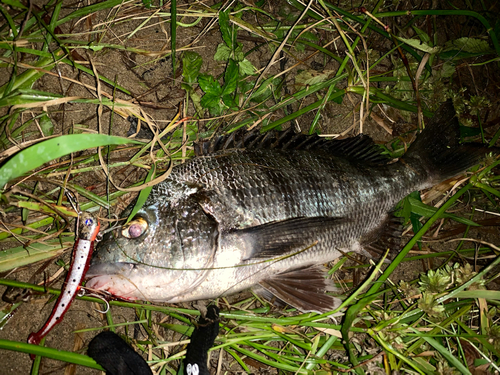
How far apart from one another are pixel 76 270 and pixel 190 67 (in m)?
1.82

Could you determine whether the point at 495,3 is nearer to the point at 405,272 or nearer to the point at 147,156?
the point at 405,272

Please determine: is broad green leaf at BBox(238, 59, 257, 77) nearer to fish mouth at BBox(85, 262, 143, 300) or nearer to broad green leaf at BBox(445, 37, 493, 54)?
fish mouth at BBox(85, 262, 143, 300)

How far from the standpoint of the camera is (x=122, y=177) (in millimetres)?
2641

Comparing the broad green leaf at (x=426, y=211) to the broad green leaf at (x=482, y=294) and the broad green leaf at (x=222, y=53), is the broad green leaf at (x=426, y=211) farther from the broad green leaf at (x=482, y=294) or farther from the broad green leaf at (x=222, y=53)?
the broad green leaf at (x=222, y=53)

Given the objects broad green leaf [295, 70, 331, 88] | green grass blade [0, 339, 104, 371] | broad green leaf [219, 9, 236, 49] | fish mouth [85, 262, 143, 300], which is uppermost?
broad green leaf [219, 9, 236, 49]

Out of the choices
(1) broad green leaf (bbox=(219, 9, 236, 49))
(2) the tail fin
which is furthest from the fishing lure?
(2) the tail fin

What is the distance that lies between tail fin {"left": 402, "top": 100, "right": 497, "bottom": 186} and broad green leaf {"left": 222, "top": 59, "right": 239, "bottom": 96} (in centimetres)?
171

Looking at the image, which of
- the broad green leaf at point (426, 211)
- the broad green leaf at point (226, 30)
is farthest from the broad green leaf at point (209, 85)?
the broad green leaf at point (426, 211)

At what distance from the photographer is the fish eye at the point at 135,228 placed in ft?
6.62

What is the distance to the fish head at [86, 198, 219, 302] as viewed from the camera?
196 cm

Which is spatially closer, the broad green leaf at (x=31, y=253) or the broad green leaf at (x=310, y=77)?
the broad green leaf at (x=31, y=253)

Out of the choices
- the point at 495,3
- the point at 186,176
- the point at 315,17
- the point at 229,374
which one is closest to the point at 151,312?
the point at 229,374

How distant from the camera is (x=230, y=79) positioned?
2727 millimetres

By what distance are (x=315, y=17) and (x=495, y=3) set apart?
2.28 metres
